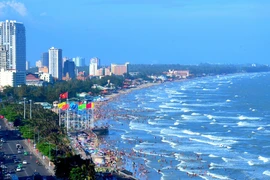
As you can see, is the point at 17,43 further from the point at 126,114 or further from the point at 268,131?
the point at 268,131

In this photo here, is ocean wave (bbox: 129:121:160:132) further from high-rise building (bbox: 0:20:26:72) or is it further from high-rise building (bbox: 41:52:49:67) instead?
high-rise building (bbox: 41:52:49:67)

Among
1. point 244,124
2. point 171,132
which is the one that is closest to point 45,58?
point 244,124

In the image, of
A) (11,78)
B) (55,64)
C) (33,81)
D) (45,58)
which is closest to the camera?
(11,78)

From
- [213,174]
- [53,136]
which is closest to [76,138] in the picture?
[53,136]

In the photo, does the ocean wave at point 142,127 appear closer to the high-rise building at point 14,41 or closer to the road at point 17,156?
the road at point 17,156

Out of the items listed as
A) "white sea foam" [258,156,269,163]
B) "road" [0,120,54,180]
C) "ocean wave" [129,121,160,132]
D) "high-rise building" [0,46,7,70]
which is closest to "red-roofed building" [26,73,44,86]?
"high-rise building" [0,46,7,70]

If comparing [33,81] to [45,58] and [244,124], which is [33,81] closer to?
[244,124]

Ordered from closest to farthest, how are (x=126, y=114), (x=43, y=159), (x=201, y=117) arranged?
(x=43, y=159) < (x=201, y=117) < (x=126, y=114)
